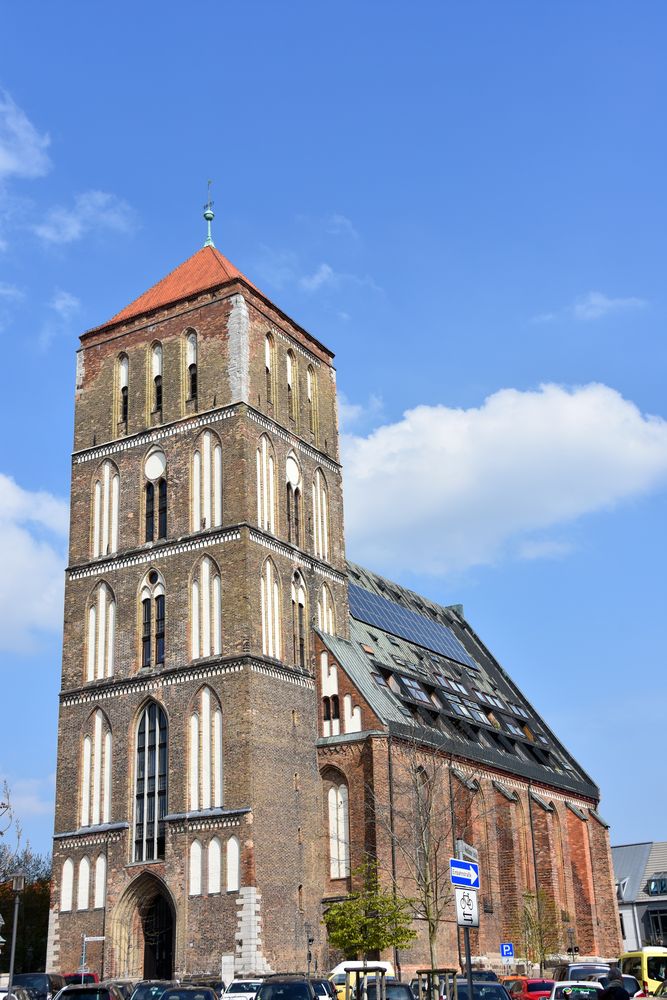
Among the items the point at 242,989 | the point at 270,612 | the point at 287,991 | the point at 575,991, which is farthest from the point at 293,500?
the point at 287,991

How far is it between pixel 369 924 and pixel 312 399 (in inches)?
909

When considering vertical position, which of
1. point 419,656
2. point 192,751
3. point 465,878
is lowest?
point 465,878

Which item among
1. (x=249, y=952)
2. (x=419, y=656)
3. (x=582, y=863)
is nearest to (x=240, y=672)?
(x=249, y=952)

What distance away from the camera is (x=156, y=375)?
49.2m

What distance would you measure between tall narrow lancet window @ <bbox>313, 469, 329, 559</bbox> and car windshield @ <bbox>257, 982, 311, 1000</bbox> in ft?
91.2

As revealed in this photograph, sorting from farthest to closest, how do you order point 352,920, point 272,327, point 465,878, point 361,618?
point 361,618, point 272,327, point 352,920, point 465,878

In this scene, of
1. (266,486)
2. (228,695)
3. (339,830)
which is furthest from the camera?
(266,486)

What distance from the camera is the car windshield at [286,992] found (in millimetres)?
21953

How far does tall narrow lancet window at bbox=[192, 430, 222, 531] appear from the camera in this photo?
45500mm

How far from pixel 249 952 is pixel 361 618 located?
19407mm

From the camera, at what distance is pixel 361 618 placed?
2180 inches

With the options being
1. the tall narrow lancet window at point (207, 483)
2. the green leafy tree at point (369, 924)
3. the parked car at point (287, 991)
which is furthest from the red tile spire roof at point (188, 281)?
the parked car at point (287, 991)

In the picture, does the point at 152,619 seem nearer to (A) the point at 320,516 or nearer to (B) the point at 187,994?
(A) the point at 320,516

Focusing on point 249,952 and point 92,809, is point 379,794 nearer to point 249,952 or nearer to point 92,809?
point 249,952
